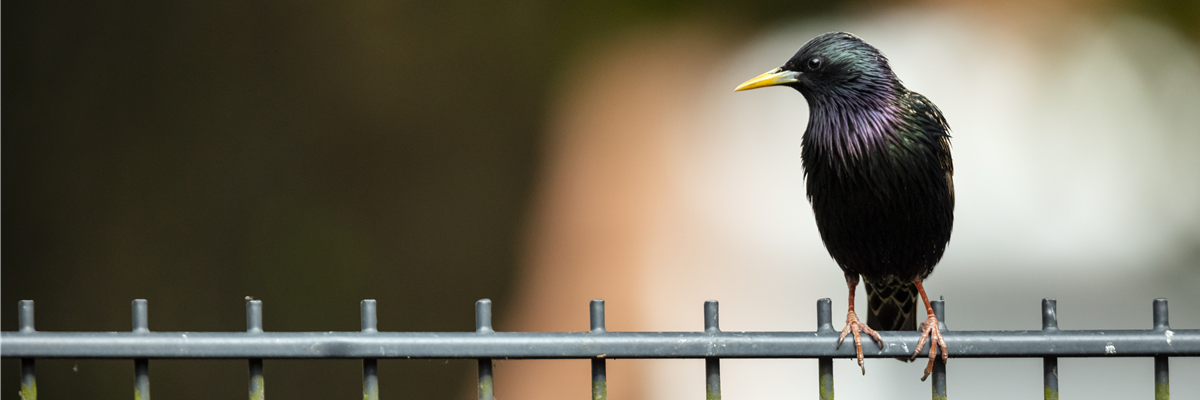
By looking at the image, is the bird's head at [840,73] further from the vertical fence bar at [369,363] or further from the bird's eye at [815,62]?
the vertical fence bar at [369,363]

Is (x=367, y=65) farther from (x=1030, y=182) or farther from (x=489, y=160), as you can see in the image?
(x=1030, y=182)

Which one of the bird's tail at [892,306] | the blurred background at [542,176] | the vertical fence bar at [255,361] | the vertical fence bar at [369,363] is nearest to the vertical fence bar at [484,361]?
the vertical fence bar at [369,363]

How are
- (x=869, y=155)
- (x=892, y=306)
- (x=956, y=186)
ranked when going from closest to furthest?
(x=869, y=155) < (x=892, y=306) < (x=956, y=186)

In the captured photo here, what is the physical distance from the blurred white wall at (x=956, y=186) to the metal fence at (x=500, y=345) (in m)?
1.73

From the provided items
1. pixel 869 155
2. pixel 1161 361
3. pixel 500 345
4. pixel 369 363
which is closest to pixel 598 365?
pixel 500 345

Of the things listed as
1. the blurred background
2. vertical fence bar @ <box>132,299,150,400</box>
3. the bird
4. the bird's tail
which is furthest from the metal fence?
the blurred background

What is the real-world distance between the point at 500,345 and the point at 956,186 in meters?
2.24

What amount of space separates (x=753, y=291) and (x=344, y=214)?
143cm

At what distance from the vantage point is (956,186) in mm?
3061

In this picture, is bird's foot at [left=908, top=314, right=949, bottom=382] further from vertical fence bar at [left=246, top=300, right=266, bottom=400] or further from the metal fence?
vertical fence bar at [left=246, top=300, right=266, bottom=400]

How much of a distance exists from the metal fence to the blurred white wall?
1.73 meters

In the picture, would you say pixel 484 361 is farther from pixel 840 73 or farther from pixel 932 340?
pixel 840 73

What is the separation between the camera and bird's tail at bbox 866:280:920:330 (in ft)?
6.23

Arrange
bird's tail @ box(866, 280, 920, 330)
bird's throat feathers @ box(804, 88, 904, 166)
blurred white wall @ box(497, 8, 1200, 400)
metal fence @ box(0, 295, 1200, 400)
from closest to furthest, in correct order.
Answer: metal fence @ box(0, 295, 1200, 400) < bird's throat feathers @ box(804, 88, 904, 166) < bird's tail @ box(866, 280, 920, 330) < blurred white wall @ box(497, 8, 1200, 400)
